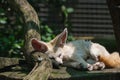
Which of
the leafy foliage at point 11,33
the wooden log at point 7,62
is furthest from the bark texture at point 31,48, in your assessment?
the leafy foliage at point 11,33

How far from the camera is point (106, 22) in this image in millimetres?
11188

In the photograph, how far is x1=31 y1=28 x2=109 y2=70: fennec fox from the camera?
5832mm

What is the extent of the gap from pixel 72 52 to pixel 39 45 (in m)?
0.57

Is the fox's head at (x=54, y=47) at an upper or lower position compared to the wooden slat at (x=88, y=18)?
lower

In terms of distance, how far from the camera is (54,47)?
19.5 ft

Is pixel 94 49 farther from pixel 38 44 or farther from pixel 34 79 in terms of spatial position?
pixel 34 79

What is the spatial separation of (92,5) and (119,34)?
651 centimetres

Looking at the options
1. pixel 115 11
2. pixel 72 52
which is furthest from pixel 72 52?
pixel 115 11

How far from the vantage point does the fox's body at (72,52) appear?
230 inches

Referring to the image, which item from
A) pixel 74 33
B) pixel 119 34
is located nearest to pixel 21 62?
pixel 119 34

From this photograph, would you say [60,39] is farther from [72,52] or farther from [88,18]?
[88,18]

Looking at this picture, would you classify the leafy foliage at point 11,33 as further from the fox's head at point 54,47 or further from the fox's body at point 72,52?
the fox's head at point 54,47

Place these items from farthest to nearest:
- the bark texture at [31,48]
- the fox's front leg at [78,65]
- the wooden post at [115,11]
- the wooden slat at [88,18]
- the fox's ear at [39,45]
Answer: the wooden slat at [88,18], the fox's front leg at [78,65], the fox's ear at [39,45], the bark texture at [31,48], the wooden post at [115,11]

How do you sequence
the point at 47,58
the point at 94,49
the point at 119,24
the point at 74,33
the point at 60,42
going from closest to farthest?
the point at 119,24 → the point at 47,58 → the point at 60,42 → the point at 94,49 → the point at 74,33
